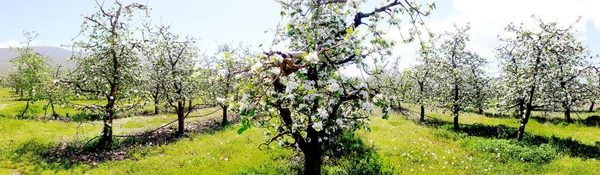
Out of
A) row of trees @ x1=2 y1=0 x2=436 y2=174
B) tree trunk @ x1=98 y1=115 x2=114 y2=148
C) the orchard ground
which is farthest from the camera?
tree trunk @ x1=98 y1=115 x2=114 y2=148

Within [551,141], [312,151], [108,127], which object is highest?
[312,151]

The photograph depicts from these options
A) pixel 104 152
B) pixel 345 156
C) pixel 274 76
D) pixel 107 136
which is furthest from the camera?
pixel 107 136

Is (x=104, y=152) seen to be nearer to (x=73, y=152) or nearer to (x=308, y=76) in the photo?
(x=73, y=152)

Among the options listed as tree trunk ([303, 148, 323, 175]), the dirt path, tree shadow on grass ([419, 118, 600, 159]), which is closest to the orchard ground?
tree shadow on grass ([419, 118, 600, 159])

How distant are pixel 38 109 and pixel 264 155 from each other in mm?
32746

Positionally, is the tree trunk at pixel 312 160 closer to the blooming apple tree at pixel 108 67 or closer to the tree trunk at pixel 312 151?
the tree trunk at pixel 312 151

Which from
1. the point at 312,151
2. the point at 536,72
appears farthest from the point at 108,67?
the point at 536,72

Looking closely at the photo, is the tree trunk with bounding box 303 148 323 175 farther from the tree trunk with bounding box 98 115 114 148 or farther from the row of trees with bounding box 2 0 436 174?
the tree trunk with bounding box 98 115 114 148

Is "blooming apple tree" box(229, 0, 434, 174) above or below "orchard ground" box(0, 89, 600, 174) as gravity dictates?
above

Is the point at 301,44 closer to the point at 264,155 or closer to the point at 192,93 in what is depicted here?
the point at 264,155

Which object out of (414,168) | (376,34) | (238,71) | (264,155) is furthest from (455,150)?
(238,71)

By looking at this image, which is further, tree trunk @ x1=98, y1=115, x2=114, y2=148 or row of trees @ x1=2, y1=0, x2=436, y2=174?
tree trunk @ x1=98, y1=115, x2=114, y2=148

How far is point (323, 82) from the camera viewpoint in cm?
841

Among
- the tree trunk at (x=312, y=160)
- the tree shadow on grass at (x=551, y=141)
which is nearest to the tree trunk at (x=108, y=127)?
the tree trunk at (x=312, y=160)
